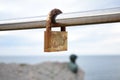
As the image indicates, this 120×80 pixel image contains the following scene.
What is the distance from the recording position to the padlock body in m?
1.15

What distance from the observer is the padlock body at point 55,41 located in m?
1.15

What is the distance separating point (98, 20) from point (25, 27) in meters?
0.36

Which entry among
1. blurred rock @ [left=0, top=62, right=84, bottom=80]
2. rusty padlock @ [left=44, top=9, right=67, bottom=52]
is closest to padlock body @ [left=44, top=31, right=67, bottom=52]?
rusty padlock @ [left=44, top=9, right=67, bottom=52]

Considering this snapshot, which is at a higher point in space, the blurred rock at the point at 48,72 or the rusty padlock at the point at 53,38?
the rusty padlock at the point at 53,38

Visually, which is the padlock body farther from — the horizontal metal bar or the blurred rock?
the blurred rock

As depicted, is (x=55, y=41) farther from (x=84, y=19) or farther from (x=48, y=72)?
(x=48, y=72)

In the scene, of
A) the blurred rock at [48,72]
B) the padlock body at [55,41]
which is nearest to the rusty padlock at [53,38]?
the padlock body at [55,41]

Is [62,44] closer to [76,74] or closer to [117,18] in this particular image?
[117,18]

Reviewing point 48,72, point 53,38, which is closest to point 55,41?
point 53,38

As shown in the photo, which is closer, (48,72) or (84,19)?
(84,19)

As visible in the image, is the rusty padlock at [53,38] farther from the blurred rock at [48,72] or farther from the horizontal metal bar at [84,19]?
the blurred rock at [48,72]

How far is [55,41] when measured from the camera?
1.19m

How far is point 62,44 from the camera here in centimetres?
121

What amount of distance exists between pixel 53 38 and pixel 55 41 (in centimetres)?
2
